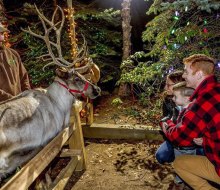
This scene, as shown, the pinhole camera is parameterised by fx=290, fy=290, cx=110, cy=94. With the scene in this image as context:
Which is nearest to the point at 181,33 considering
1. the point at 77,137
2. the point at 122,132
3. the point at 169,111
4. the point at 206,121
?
the point at 169,111

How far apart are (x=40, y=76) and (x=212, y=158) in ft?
20.7

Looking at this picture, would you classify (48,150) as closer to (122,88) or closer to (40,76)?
(40,76)

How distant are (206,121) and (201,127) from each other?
10cm

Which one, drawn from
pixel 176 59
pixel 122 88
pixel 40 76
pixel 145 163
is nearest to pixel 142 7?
pixel 122 88

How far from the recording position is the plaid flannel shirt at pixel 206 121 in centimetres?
308

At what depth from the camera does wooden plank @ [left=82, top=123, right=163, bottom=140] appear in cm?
663

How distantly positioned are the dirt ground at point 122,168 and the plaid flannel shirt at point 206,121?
1841mm

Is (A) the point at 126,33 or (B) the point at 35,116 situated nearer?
(B) the point at 35,116

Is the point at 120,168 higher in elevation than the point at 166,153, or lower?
lower

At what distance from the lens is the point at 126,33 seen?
962 cm

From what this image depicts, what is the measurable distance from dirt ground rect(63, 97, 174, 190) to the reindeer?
122 centimetres

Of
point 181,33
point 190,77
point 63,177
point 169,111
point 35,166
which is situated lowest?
point 63,177

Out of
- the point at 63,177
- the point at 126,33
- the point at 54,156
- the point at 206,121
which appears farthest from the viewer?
the point at 126,33

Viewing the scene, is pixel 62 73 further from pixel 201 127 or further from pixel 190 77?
pixel 201 127
